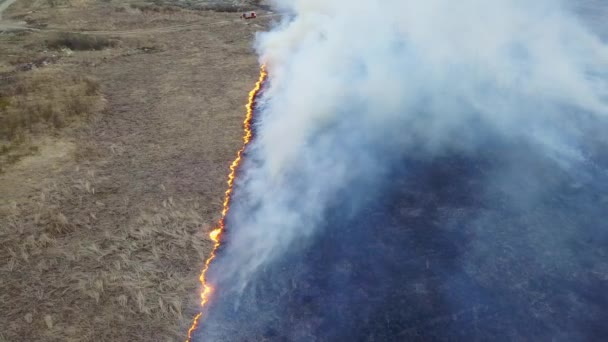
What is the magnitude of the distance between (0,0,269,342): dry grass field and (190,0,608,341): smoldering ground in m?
1.96

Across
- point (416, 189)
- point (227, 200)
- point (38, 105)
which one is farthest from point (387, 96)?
point (38, 105)

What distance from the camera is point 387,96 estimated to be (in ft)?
94.5

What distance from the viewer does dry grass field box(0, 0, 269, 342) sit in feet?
55.0

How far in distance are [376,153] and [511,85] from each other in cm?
1130

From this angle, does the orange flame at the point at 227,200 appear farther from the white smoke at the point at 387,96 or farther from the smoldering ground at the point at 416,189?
the white smoke at the point at 387,96

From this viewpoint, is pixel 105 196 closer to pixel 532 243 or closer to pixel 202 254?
pixel 202 254

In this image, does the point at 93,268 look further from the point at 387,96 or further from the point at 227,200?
the point at 387,96

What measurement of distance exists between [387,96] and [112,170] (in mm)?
15369

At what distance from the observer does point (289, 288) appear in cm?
1703

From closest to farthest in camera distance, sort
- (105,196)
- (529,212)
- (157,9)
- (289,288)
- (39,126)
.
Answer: (289,288) < (529,212) < (105,196) < (39,126) < (157,9)

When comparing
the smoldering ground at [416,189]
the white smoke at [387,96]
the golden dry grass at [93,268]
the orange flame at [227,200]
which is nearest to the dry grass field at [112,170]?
the golden dry grass at [93,268]

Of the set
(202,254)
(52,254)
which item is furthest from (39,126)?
(202,254)

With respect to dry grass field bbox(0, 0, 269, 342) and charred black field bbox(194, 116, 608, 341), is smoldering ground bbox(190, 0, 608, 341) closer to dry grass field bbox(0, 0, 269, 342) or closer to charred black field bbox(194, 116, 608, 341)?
charred black field bbox(194, 116, 608, 341)

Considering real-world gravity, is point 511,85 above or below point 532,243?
above
